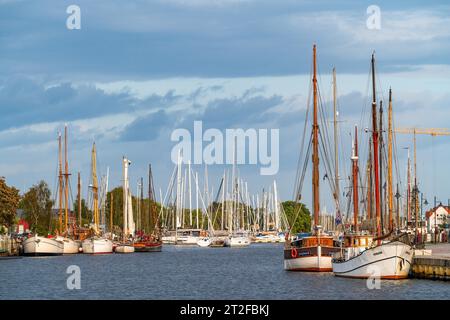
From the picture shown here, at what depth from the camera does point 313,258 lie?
8031cm

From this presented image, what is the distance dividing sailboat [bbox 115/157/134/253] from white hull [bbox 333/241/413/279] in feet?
268

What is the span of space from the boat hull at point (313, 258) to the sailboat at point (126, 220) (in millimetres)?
70258

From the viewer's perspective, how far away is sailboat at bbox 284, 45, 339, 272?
80.0 meters

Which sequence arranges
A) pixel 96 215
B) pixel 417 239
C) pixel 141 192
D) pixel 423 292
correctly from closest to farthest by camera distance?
1. pixel 423 292
2. pixel 417 239
3. pixel 96 215
4. pixel 141 192

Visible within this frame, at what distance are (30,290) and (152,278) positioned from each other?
16.5m

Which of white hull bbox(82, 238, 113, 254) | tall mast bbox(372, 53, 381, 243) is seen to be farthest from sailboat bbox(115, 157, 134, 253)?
tall mast bbox(372, 53, 381, 243)

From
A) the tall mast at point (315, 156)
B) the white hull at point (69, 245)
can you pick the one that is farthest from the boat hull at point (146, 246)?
the tall mast at point (315, 156)

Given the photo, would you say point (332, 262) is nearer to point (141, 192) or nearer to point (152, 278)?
point (152, 278)

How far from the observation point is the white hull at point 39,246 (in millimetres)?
135250

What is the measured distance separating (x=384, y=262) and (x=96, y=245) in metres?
81.2

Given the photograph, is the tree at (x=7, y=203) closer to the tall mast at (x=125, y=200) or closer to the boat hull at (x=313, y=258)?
the tall mast at (x=125, y=200)
